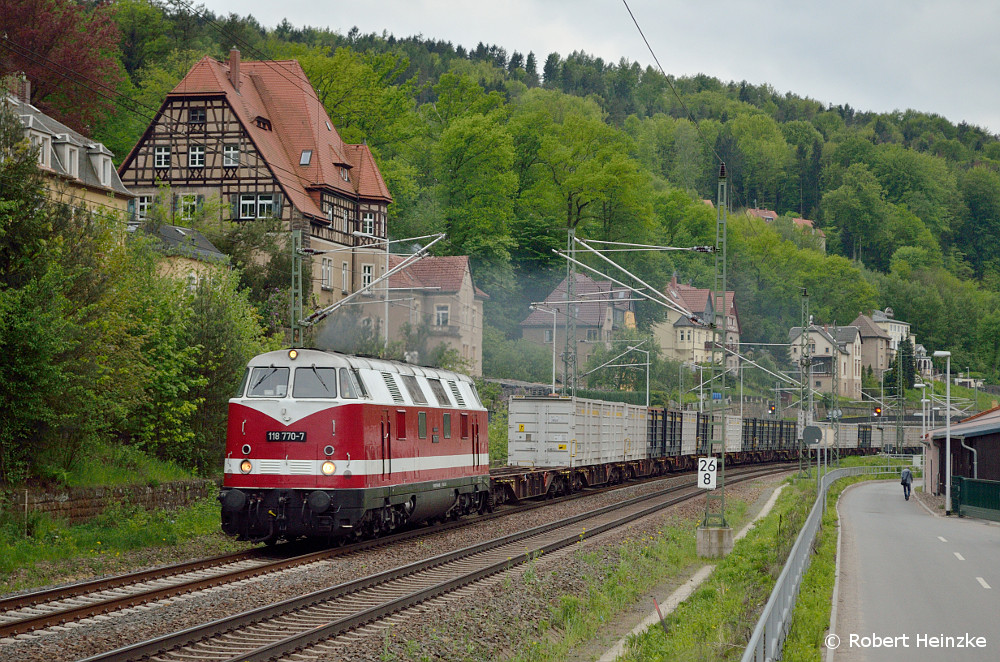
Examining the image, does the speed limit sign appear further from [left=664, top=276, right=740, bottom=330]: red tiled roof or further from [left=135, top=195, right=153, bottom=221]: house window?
[left=664, top=276, right=740, bottom=330]: red tiled roof

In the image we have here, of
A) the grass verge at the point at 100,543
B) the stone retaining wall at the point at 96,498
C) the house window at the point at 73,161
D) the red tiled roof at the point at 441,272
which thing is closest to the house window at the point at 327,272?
the red tiled roof at the point at 441,272

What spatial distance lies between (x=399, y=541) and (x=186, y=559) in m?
4.45

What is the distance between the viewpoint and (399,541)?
20.9 metres

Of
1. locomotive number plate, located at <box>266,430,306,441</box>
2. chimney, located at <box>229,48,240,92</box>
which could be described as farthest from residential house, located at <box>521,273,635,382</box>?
locomotive number plate, located at <box>266,430,306,441</box>

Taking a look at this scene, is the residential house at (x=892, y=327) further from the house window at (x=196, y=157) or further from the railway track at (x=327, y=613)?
the railway track at (x=327, y=613)

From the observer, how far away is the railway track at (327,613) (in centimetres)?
1098

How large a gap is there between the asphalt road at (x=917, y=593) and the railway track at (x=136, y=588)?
8.11 meters

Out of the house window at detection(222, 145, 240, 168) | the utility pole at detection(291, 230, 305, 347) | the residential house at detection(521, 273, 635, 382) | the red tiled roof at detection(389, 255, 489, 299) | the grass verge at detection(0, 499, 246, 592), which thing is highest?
the house window at detection(222, 145, 240, 168)

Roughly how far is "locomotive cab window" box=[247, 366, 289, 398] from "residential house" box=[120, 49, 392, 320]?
32.3 m

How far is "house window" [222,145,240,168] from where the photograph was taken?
54.4 meters

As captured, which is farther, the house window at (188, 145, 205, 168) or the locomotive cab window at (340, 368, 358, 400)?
the house window at (188, 145, 205, 168)

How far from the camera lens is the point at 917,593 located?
655 inches

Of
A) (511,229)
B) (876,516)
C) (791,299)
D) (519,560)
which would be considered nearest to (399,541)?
(519,560)

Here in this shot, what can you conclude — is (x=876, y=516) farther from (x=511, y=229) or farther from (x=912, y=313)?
(x=912, y=313)
